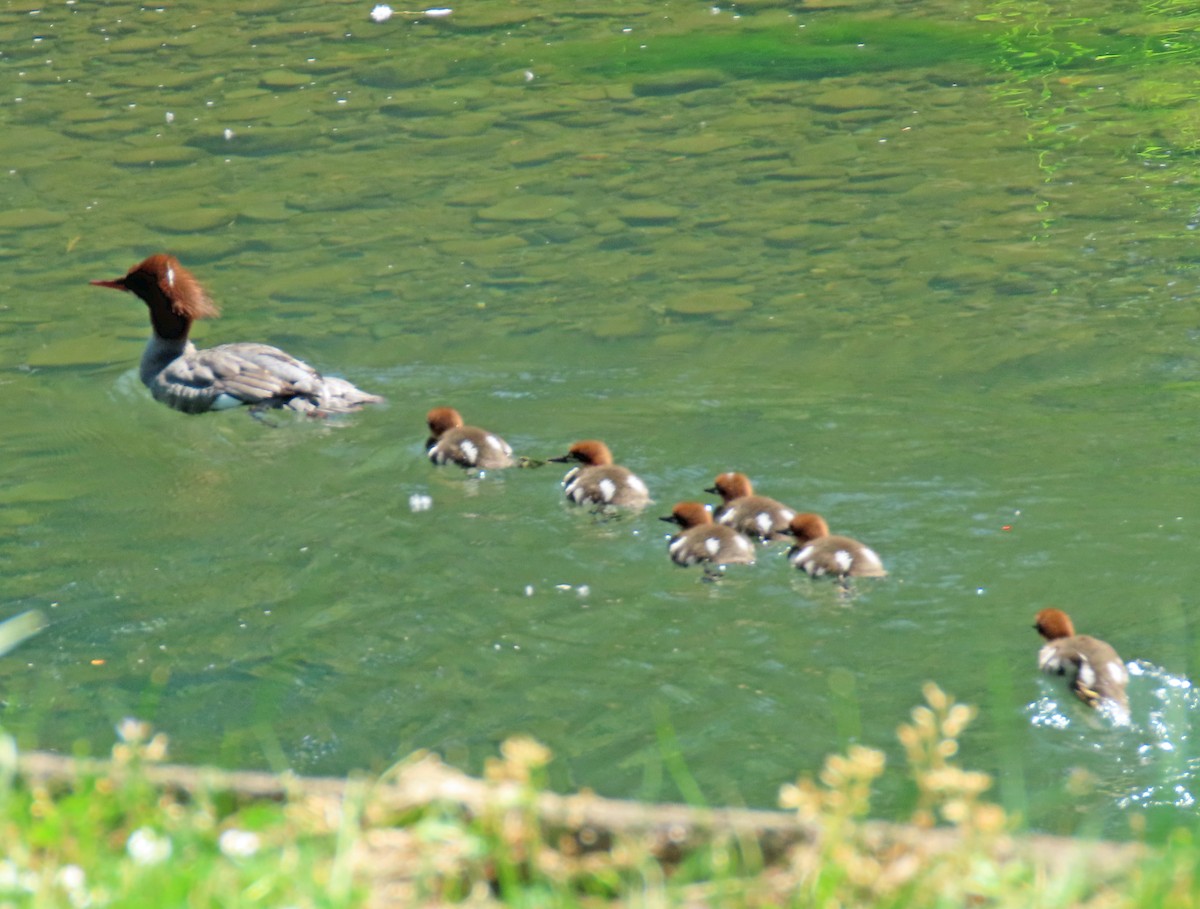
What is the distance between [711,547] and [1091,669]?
159 cm

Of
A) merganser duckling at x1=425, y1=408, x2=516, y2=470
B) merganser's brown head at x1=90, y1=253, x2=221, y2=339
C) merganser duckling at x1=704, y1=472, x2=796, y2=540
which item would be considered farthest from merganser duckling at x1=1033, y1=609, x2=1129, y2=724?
merganser's brown head at x1=90, y1=253, x2=221, y2=339

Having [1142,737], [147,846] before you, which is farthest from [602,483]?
[147,846]

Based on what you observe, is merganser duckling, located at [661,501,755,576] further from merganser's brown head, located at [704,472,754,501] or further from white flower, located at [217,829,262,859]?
white flower, located at [217,829,262,859]

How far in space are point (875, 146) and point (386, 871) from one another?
9.01m

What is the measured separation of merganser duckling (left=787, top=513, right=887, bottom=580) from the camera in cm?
612

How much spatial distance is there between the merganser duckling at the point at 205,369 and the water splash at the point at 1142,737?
4.10m

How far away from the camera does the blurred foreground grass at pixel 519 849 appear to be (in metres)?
2.76

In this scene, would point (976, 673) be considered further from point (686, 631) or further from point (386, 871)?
point (386, 871)

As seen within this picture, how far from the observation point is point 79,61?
14367 mm

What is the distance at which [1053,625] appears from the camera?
570 centimetres

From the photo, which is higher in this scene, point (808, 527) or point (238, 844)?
point (238, 844)

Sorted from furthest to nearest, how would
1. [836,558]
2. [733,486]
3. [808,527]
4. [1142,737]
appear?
[733,486], [808,527], [836,558], [1142,737]

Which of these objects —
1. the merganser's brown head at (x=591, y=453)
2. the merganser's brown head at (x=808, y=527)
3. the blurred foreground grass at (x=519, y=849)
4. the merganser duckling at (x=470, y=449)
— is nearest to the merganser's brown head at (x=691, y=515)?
the merganser's brown head at (x=808, y=527)

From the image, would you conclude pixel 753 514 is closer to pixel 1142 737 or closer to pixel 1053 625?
pixel 1053 625
